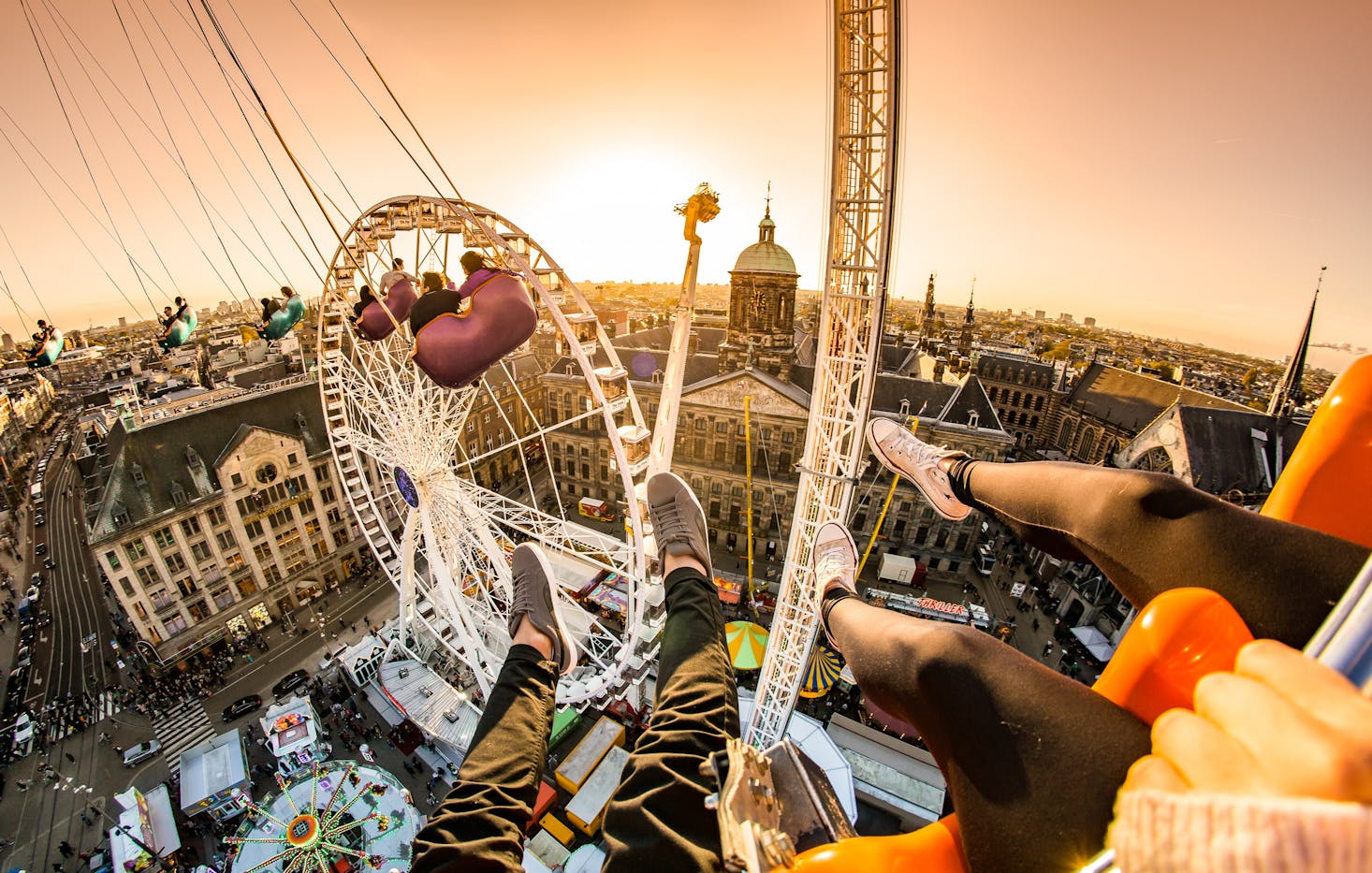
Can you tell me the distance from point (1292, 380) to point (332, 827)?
50.2 metres

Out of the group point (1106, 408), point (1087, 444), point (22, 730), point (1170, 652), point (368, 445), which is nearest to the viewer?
point (1170, 652)

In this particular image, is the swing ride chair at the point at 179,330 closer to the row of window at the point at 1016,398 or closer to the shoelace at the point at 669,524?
the shoelace at the point at 669,524

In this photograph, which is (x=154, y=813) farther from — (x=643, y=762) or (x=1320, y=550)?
(x=1320, y=550)

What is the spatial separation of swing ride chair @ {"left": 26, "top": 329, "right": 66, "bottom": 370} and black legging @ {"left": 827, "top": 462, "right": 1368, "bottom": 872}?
69.9ft

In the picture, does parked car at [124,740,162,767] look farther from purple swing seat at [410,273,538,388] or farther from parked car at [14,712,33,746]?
purple swing seat at [410,273,538,388]

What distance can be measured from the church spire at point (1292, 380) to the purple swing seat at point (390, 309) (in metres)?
43.1

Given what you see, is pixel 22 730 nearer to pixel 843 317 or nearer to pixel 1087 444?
pixel 843 317

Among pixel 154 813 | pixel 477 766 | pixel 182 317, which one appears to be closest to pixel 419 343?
pixel 477 766

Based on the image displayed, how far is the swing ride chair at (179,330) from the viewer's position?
14883 millimetres

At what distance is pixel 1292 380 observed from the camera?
2947cm

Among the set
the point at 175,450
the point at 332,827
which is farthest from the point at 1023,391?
the point at 175,450

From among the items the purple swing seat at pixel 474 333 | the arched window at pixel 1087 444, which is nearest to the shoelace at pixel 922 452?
the purple swing seat at pixel 474 333

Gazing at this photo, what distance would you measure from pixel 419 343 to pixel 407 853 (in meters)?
15.9

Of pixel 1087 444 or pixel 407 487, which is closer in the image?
pixel 407 487
